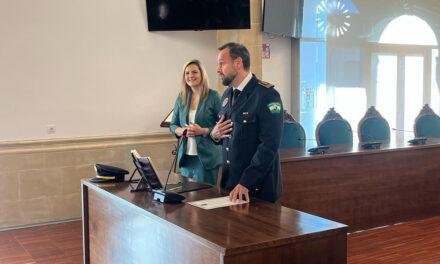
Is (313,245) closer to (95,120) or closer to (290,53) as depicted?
(95,120)

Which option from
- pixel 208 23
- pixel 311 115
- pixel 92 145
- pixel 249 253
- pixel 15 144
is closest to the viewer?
pixel 249 253

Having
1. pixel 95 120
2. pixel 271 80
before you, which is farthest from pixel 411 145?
pixel 95 120

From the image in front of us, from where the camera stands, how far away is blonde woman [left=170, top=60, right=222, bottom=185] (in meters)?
3.95

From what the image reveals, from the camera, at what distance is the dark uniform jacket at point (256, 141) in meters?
2.80

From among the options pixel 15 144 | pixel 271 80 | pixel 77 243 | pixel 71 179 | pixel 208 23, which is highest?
pixel 208 23

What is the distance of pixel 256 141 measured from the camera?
9.61 feet

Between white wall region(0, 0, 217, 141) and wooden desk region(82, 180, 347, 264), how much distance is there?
2448 millimetres

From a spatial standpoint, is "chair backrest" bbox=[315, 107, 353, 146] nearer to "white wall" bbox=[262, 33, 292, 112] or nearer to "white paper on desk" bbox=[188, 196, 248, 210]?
"white wall" bbox=[262, 33, 292, 112]

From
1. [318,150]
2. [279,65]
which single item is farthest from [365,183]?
[279,65]

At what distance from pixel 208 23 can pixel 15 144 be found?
238cm

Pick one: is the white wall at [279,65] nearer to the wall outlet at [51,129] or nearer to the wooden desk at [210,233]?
the wall outlet at [51,129]

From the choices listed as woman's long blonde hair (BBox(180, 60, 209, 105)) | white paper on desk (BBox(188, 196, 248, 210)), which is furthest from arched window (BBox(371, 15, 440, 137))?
white paper on desk (BBox(188, 196, 248, 210))

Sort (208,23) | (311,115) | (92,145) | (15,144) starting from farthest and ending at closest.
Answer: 1. (311,115)
2. (208,23)
3. (92,145)
4. (15,144)

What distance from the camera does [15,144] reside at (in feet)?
17.0
